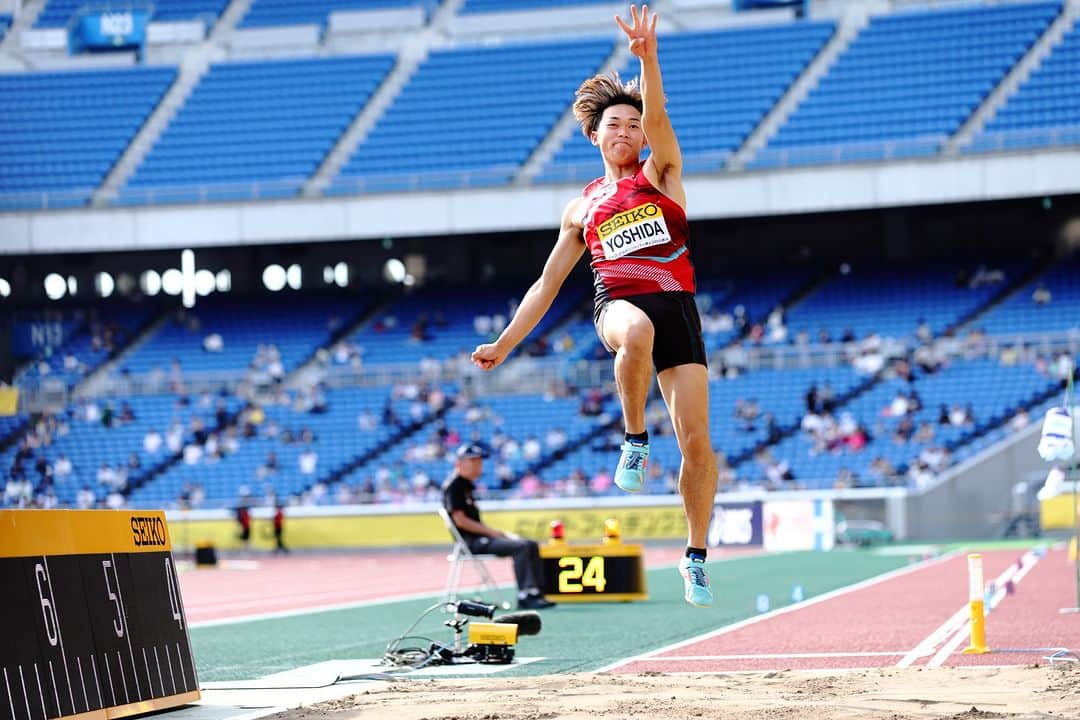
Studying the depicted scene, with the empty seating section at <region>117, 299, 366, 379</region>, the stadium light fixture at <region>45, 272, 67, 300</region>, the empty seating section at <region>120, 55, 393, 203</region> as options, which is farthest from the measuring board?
the stadium light fixture at <region>45, 272, 67, 300</region>

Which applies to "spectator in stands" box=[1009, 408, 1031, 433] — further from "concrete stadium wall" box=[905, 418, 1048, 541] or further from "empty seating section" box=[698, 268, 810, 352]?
"empty seating section" box=[698, 268, 810, 352]

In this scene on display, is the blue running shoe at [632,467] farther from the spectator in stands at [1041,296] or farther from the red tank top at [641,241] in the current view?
the spectator in stands at [1041,296]

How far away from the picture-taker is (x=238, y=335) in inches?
1591

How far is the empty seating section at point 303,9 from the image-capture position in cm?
4212

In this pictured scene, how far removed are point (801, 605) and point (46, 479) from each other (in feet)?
82.6

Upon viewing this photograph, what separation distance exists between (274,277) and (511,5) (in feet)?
31.6

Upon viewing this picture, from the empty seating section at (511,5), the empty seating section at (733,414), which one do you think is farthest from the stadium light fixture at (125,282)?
the empty seating section at (733,414)

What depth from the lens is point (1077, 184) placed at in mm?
34781

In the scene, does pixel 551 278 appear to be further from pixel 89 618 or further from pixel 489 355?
pixel 89 618

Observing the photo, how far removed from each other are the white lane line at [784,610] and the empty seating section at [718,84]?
14.6 metres

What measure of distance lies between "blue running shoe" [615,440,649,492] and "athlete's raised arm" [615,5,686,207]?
1095 millimetres

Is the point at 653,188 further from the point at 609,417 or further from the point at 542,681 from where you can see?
the point at 609,417

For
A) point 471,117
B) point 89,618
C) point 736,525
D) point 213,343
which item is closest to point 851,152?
point 471,117

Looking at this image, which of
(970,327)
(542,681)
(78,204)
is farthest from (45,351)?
(542,681)
